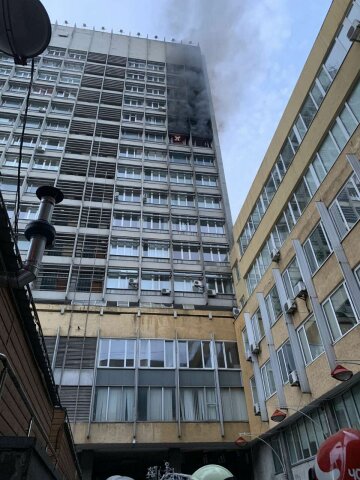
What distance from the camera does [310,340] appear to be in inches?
626

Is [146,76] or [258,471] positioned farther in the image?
[146,76]

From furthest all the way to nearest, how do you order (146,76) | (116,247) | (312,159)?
(146,76)
(116,247)
(312,159)

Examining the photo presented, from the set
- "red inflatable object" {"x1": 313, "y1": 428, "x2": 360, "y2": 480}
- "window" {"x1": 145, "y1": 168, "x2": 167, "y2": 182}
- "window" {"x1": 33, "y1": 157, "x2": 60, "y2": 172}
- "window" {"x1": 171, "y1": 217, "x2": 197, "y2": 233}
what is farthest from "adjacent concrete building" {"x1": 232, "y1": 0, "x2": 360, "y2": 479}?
"window" {"x1": 33, "y1": 157, "x2": 60, "y2": 172}

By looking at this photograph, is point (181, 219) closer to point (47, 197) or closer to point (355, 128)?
point (355, 128)

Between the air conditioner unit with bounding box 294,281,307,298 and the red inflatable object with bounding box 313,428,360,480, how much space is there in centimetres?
1041

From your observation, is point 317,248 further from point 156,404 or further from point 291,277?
point 156,404

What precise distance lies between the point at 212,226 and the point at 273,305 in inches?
625

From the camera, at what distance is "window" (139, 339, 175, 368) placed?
2359 cm

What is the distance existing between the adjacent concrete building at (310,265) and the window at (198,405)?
221 cm

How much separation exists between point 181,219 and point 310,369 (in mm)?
21126

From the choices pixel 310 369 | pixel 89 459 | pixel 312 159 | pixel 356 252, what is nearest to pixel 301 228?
pixel 312 159

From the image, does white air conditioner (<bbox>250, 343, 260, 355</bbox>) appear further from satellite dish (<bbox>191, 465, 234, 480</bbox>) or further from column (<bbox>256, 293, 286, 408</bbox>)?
satellite dish (<bbox>191, 465, 234, 480</bbox>)

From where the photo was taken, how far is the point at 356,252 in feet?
43.0

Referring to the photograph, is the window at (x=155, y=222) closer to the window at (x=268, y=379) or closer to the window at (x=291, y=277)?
the window at (x=268, y=379)
